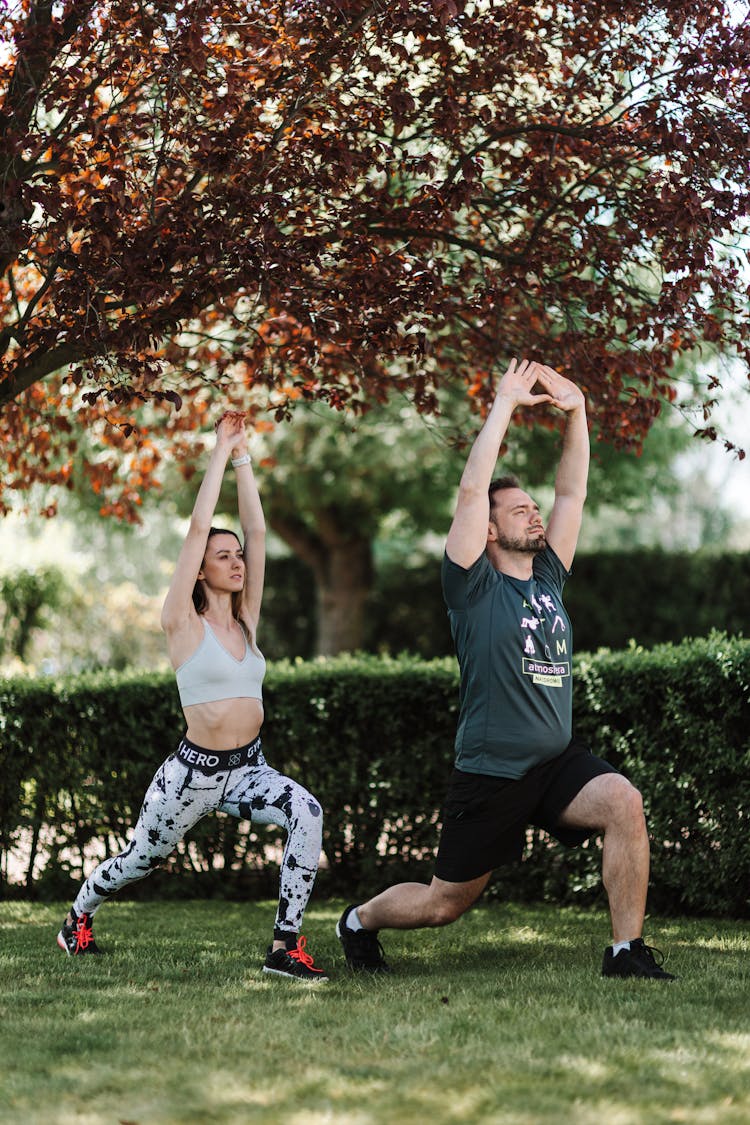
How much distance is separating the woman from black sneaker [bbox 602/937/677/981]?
4.00ft

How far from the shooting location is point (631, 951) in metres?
4.94

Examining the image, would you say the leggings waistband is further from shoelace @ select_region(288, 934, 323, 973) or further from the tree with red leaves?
the tree with red leaves

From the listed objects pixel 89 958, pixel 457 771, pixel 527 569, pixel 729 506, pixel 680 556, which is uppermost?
pixel 729 506

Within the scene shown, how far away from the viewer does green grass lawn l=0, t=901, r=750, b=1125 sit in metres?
3.41

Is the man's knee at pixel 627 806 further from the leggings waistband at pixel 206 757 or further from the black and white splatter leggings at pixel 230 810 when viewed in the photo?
the leggings waistband at pixel 206 757

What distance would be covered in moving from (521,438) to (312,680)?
313 inches

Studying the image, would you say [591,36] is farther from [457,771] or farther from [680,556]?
[680,556]

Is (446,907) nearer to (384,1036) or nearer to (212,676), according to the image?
(384,1036)

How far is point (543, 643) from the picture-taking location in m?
Answer: 5.24

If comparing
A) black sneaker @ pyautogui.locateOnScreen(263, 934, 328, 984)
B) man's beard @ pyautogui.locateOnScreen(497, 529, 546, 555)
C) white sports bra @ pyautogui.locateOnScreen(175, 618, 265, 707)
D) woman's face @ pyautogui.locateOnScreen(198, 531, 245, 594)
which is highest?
man's beard @ pyautogui.locateOnScreen(497, 529, 546, 555)

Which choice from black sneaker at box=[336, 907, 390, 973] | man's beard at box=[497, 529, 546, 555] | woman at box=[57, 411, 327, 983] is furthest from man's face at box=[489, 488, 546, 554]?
black sneaker at box=[336, 907, 390, 973]

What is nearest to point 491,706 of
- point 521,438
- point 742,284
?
point 742,284

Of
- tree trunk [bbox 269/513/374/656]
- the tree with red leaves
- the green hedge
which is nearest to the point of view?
the tree with red leaves

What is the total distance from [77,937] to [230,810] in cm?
109
